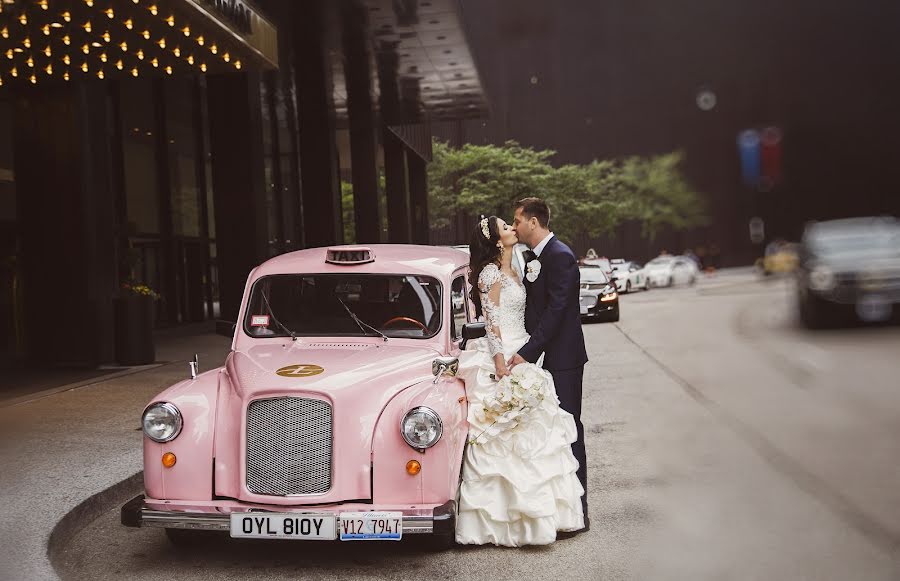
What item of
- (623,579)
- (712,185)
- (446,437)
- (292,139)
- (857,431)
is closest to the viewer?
(712,185)

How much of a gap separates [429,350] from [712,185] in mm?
3030

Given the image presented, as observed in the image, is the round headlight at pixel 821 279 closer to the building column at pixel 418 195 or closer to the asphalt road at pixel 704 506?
the asphalt road at pixel 704 506

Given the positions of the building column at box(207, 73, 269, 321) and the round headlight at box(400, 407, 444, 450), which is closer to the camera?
the round headlight at box(400, 407, 444, 450)

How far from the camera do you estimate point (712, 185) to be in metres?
2.97

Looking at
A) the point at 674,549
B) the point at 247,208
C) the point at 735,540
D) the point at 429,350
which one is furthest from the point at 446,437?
the point at 247,208

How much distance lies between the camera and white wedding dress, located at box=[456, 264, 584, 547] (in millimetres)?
5062

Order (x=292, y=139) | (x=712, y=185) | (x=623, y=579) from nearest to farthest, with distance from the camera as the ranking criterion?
(x=712, y=185) → (x=623, y=579) → (x=292, y=139)

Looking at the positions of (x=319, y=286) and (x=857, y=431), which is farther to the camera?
(x=857, y=431)

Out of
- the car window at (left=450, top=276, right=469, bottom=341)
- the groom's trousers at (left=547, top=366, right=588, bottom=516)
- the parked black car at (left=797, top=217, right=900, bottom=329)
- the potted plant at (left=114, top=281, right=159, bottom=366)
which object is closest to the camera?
the groom's trousers at (left=547, top=366, right=588, bottom=516)

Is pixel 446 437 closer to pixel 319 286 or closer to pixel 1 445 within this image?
pixel 319 286

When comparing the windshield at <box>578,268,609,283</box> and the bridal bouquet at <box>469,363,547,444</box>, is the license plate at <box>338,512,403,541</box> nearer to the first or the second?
the bridal bouquet at <box>469,363,547,444</box>

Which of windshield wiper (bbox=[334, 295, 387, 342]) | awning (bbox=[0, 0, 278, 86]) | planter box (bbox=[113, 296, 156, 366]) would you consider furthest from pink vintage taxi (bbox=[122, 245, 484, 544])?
planter box (bbox=[113, 296, 156, 366])

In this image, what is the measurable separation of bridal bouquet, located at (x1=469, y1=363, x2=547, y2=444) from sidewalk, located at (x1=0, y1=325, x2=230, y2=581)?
242 centimetres

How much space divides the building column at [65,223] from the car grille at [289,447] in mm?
11234
